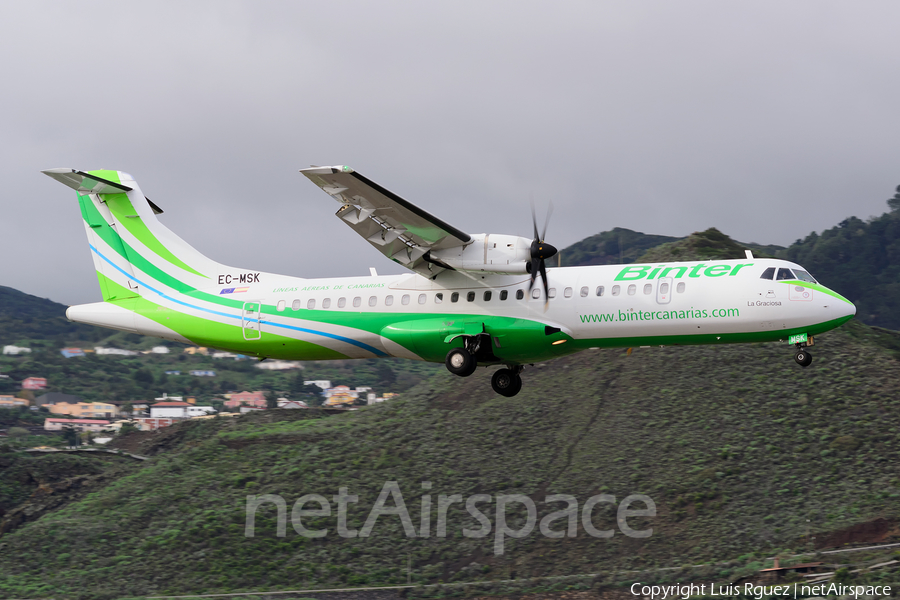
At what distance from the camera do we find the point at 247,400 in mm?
68500

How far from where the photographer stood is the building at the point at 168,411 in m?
62.8

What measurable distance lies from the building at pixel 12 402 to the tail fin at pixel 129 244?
41908 mm

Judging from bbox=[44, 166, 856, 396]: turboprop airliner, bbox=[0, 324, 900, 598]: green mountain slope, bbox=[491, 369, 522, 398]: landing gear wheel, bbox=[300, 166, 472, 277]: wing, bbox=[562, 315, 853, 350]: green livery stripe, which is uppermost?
bbox=[300, 166, 472, 277]: wing

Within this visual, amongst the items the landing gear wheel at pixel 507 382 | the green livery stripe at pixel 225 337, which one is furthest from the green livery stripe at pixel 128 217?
the landing gear wheel at pixel 507 382

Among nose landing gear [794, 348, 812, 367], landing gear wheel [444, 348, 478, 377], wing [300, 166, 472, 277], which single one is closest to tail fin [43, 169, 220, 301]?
wing [300, 166, 472, 277]

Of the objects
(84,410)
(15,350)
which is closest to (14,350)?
(15,350)

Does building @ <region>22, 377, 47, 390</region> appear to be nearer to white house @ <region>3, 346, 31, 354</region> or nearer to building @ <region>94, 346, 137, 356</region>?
white house @ <region>3, 346, 31, 354</region>

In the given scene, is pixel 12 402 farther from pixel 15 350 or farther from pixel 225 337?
pixel 225 337

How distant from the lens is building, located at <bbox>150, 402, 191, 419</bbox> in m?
62.8

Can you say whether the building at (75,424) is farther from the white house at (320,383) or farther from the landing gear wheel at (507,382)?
the landing gear wheel at (507,382)

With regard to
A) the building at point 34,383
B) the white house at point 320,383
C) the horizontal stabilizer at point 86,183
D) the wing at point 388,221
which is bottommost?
the white house at point 320,383

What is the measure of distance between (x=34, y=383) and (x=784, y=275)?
2284 inches

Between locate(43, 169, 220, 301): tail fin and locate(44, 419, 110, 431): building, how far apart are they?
37.7m

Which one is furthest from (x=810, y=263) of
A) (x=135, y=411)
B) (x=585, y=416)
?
(x=135, y=411)
